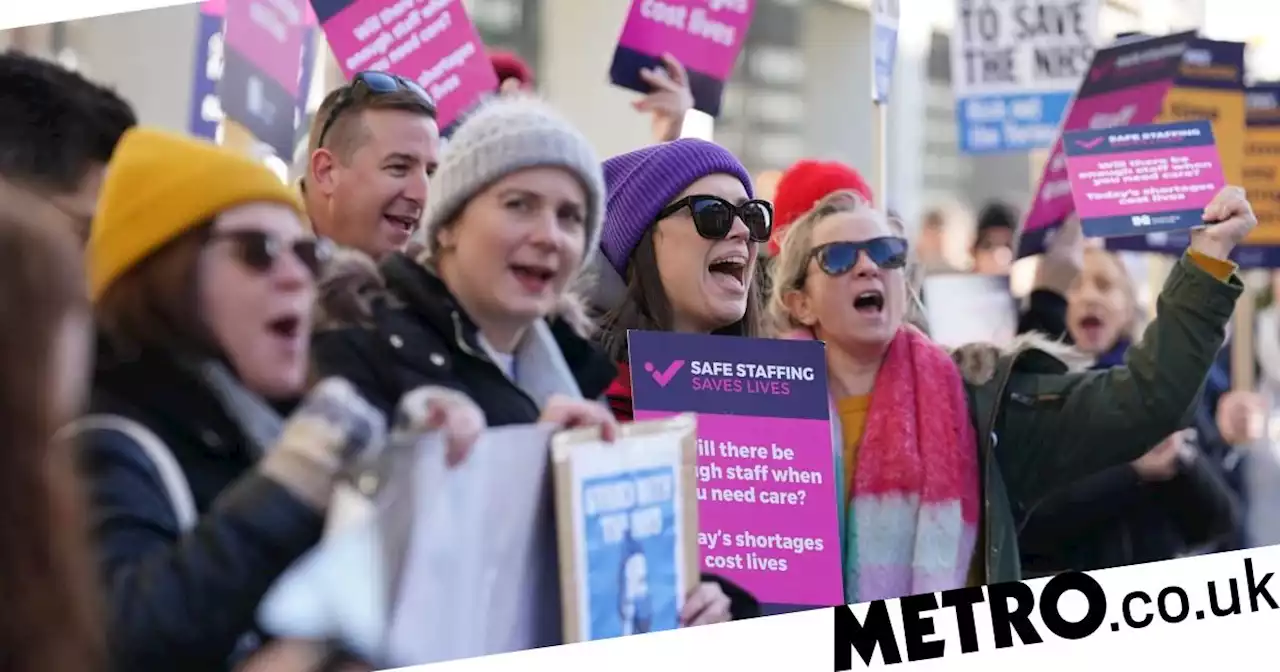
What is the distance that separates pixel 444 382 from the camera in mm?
3156

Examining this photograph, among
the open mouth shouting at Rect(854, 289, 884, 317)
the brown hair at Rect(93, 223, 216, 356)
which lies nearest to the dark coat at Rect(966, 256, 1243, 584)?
the open mouth shouting at Rect(854, 289, 884, 317)

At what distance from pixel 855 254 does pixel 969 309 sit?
1.11 ft

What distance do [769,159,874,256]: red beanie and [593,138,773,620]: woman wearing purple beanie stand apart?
86 millimetres

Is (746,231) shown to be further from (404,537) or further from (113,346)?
(113,346)

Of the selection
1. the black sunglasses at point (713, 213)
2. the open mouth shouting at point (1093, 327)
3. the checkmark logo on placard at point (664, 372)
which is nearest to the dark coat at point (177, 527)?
the checkmark logo on placard at point (664, 372)

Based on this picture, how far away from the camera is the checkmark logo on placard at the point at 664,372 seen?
137 inches

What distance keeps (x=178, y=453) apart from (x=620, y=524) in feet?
2.77

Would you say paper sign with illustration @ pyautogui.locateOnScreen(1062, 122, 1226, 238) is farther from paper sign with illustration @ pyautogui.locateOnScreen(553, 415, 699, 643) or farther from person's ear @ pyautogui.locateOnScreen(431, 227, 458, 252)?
person's ear @ pyautogui.locateOnScreen(431, 227, 458, 252)

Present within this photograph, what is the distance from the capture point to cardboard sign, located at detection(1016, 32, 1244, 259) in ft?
13.3

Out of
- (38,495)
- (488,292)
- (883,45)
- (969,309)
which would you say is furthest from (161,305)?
(969,309)

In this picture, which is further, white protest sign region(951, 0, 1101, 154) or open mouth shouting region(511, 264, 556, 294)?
white protest sign region(951, 0, 1101, 154)

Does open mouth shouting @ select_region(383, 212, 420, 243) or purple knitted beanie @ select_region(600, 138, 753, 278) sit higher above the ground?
purple knitted beanie @ select_region(600, 138, 753, 278)

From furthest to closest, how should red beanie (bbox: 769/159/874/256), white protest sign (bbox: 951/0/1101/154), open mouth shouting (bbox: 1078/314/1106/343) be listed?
open mouth shouting (bbox: 1078/314/1106/343) → white protest sign (bbox: 951/0/1101/154) → red beanie (bbox: 769/159/874/256)

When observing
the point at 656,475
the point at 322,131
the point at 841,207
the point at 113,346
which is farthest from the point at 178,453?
the point at 841,207
